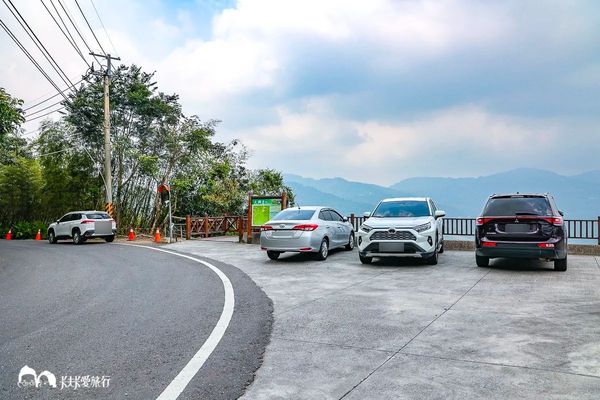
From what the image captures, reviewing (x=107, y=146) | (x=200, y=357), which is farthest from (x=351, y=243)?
(x=107, y=146)

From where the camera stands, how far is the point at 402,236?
34.1 ft

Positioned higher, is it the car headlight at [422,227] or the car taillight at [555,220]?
the car taillight at [555,220]

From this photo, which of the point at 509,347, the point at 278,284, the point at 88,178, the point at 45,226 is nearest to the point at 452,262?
the point at 278,284

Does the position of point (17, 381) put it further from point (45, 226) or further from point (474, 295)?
point (45, 226)

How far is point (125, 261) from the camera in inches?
510

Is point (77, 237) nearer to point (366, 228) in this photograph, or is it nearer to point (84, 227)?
point (84, 227)

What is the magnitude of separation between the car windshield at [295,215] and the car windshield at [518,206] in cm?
468

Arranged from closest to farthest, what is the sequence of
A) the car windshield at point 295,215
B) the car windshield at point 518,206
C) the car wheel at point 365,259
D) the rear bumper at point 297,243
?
1. the car windshield at point 518,206
2. the car wheel at point 365,259
3. the rear bumper at point 297,243
4. the car windshield at point 295,215

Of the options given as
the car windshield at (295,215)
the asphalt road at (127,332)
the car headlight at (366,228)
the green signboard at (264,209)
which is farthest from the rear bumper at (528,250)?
the green signboard at (264,209)

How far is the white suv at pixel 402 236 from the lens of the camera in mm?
10367

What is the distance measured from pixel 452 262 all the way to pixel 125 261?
9289 mm

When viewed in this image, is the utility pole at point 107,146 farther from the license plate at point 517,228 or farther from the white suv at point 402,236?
the license plate at point 517,228

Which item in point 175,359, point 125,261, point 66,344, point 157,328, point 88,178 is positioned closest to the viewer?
point 175,359

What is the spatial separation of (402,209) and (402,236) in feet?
4.78
